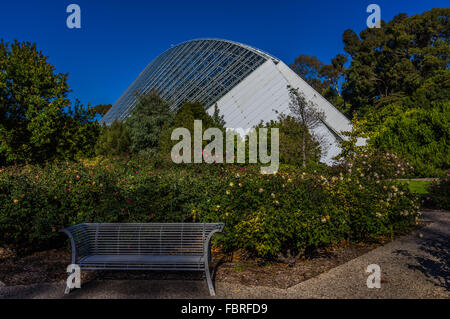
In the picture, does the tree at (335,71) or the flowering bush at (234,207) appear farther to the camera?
the tree at (335,71)

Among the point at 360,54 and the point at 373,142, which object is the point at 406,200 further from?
the point at 360,54

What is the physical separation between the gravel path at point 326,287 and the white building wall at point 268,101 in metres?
16.0

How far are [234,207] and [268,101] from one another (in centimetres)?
1848

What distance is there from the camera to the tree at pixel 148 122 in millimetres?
20812


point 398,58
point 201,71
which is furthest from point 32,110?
point 398,58

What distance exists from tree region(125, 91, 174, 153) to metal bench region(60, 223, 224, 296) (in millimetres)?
16364

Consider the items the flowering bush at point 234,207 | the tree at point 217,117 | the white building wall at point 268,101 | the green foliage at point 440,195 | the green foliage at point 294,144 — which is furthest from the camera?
the tree at point 217,117

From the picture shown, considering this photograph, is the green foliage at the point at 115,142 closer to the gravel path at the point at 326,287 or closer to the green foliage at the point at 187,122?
the green foliage at the point at 187,122

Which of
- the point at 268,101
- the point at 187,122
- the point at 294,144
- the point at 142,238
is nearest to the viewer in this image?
the point at 142,238

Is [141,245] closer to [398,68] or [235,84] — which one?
[235,84]

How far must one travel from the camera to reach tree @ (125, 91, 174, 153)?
20.8m

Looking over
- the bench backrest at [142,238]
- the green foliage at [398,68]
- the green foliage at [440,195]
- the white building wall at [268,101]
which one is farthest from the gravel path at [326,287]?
the green foliage at [398,68]

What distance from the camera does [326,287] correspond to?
3.53m
